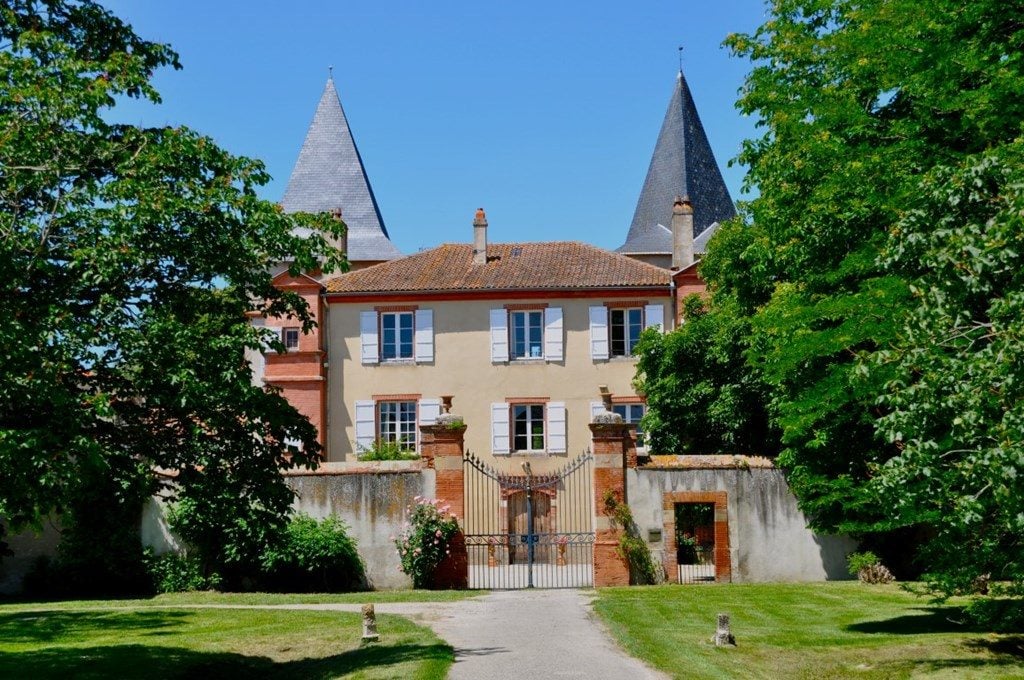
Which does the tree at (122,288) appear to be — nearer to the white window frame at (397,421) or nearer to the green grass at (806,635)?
the green grass at (806,635)

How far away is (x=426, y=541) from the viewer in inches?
803

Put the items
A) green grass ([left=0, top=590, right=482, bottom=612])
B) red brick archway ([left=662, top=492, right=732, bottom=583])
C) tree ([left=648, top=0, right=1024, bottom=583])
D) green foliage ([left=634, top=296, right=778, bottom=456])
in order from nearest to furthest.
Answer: tree ([left=648, top=0, right=1024, bottom=583]) < green grass ([left=0, top=590, right=482, bottom=612]) < red brick archway ([left=662, top=492, right=732, bottom=583]) < green foliage ([left=634, top=296, right=778, bottom=456])

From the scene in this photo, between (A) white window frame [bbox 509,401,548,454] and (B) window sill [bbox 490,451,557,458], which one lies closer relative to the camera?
(B) window sill [bbox 490,451,557,458]

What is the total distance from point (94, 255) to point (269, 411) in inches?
103

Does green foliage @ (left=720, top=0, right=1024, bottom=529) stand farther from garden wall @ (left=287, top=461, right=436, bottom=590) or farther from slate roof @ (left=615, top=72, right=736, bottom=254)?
slate roof @ (left=615, top=72, right=736, bottom=254)

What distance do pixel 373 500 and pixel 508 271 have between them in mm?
14123

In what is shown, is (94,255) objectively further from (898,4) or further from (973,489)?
(898,4)

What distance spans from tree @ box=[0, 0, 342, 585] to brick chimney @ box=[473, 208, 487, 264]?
21.4 m

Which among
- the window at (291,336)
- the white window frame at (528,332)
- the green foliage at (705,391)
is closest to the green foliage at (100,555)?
the green foliage at (705,391)

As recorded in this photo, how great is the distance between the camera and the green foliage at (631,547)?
20703mm

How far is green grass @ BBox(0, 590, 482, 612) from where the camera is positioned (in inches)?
735

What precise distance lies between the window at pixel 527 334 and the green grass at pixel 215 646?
17032 millimetres

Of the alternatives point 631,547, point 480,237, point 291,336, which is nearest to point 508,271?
point 480,237

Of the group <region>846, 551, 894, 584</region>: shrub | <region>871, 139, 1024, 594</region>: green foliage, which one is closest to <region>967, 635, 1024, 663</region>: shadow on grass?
<region>871, 139, 1024, 594</region>: green foliage
